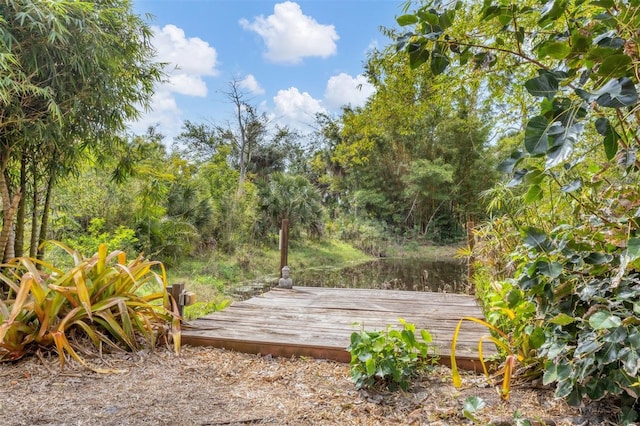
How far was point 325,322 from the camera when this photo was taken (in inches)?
111

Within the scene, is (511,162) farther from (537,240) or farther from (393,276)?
(393,276)

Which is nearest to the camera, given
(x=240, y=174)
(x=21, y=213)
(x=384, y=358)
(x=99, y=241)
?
(x=384, y=358)

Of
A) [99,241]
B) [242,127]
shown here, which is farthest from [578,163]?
[242,127]

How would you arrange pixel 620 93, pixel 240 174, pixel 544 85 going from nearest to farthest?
1. pixel 620 93
2. pixel 544 85
3. pixel 240 174

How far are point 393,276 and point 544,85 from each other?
25.1ft

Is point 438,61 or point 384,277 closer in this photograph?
point 438,61

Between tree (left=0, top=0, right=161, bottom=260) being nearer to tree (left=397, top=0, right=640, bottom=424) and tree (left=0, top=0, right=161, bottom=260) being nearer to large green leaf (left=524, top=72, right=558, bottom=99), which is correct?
tree (left=397, top=0, right=640, bottom=424)

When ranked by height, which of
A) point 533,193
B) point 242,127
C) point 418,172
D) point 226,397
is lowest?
point 226,397

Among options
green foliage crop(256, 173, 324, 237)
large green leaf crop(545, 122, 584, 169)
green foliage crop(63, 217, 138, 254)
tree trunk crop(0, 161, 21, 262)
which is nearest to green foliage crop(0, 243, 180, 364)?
tree trunk crop(0, 161, 21, 262)

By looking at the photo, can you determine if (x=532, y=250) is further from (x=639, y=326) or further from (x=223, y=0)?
(x=223, y=0)

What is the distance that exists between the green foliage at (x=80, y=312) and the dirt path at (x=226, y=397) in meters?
0.12

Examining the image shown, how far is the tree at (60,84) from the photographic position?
251 centimetres

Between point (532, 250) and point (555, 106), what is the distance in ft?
2.79

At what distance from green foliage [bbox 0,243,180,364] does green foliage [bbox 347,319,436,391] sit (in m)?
1.18
